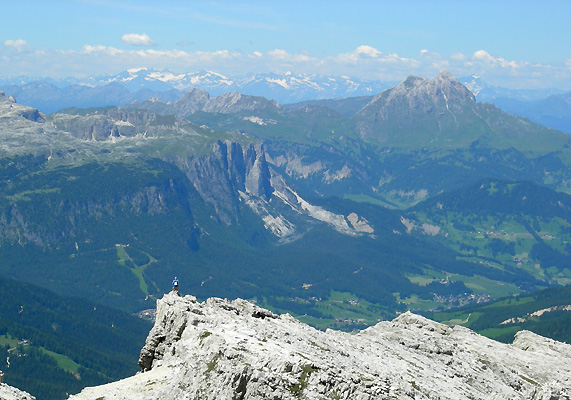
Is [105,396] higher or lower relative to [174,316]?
lower

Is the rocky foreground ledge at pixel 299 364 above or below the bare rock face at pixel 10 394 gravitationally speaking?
above

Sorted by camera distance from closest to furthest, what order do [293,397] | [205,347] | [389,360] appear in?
[293,397] → [205,347] → [389,360]

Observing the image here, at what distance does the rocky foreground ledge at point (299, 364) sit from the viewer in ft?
240

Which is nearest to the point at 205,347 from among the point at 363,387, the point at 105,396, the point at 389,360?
the point at 105,396

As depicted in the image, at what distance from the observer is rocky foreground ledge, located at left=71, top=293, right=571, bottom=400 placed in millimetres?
73000

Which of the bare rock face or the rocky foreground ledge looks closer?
the rocky foreground ledge

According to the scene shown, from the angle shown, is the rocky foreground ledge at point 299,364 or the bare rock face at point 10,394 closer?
the rocky foreground ledge at point 299,364

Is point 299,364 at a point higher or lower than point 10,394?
higher

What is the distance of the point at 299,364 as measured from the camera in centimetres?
7431

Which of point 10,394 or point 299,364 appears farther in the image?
point 10,394

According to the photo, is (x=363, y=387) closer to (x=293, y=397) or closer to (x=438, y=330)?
(x=293, y=397)

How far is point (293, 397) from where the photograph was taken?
7050 centimetres

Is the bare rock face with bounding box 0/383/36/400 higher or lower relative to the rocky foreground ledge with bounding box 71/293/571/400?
lower

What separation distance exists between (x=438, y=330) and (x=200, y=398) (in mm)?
61324
